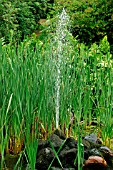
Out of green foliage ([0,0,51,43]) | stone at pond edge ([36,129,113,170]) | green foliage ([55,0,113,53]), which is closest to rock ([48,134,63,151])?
stone at pond edge ([36,129,113,170])

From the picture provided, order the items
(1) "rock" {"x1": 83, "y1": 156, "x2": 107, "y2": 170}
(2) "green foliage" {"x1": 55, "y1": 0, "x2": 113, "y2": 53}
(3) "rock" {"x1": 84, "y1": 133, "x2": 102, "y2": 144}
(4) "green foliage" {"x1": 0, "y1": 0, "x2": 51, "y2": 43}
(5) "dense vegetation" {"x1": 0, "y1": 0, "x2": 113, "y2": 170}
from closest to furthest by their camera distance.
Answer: (1) "rock" {"x1": 83, "y1": 156, "x2": 107, "y2": 170} → (5) "dense vegetation" {"x1": 0, "y1": 0, "x2": 113, "y2": 170} → (3) "rock" {"x1": 84, "y1": 133, "x2": 102, "y2": 144} → (4) "green foliage" {"x1": 0, "y1": 0, "x2": 51, "y2": 43} → (2) "green foliage" {"x1": 55, "y1": 0, "x2": 113, "y2": 53}

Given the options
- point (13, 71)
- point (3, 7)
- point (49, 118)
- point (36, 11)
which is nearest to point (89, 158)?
point (49, 118)

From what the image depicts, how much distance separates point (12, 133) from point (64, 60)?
3.18 feet

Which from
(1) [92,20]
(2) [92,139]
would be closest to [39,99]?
(2) [92,139]

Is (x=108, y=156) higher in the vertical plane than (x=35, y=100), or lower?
lower

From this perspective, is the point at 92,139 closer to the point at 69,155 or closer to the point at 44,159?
the point at 69,155

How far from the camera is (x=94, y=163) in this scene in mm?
3238

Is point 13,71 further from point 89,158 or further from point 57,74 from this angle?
point 89,158

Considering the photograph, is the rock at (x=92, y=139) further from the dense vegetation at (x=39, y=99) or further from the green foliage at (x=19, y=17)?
the green foliage at (x=19, y=17)

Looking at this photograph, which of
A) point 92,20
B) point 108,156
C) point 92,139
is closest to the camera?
point 108,156

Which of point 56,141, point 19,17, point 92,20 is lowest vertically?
point 56,141

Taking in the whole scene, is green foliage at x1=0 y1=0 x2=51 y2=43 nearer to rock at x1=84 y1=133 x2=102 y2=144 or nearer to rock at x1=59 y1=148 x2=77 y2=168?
rock at x1=84 y1=133 x2=102 y2=144

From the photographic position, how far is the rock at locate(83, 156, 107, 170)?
3.24 meters

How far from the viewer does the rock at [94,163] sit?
10.6 ft
